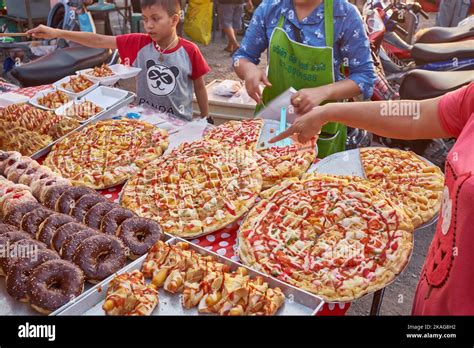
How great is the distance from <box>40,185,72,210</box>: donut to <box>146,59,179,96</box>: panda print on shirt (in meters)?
1.75

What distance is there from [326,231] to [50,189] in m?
1.53

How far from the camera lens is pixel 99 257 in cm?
237

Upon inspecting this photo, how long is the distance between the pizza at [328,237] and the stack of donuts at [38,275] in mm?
795

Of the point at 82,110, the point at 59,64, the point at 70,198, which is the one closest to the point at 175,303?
the point at 70,198

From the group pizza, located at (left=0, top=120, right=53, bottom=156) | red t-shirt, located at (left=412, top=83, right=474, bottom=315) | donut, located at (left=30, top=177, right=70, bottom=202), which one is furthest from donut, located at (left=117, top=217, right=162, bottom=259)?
pizza, located at (left=0, top=120, right=53, bottom=156)

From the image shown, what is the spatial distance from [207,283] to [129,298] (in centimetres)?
33

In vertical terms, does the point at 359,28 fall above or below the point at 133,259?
above

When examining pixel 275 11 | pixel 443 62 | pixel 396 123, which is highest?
pixel 275 11

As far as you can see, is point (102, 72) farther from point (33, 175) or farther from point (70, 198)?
point (70, 198)

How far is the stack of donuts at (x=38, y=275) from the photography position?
211 cm
